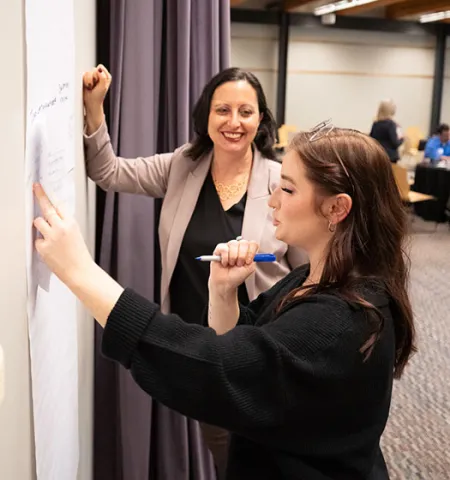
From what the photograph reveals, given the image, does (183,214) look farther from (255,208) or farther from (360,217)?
(360,217)

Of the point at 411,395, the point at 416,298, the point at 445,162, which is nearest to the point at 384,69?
the point at 445,162

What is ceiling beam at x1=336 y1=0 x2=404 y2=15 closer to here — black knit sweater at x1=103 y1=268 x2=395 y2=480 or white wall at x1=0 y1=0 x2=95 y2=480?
black knit sweater at x1=103 y1=268 x2=395 y2=480

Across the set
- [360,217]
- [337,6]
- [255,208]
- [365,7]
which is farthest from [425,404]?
[365,7]

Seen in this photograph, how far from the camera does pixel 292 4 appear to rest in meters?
10.1

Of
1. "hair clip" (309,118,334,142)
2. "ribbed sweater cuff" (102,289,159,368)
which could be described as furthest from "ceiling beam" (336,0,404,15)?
"ribbed sweater cuff" (102,289,159,368)

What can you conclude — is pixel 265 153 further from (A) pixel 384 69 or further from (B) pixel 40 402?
(A) pixel 384 69

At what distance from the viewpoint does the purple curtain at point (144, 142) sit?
1.93 meters

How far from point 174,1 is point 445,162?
6713 mm

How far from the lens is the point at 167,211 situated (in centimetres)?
200

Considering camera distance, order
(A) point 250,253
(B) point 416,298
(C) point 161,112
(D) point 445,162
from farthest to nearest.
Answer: (D) point 445,162
(B) point 416,298
(C) point 161,112
(A) point 250,253

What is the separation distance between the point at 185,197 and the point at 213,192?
9 centimetres

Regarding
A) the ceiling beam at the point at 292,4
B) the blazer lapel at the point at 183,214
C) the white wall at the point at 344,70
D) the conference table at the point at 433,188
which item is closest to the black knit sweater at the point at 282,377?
the blazer lapel at the point at 183,214

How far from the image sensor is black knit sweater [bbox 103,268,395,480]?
92 cm

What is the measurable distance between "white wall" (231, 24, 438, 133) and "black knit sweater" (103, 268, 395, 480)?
32.5ft
